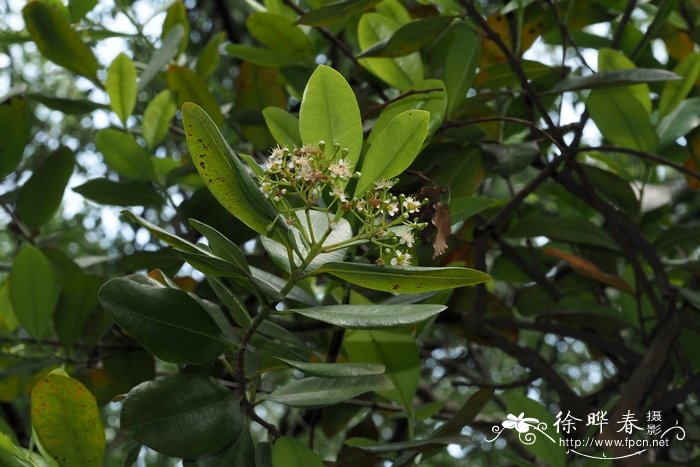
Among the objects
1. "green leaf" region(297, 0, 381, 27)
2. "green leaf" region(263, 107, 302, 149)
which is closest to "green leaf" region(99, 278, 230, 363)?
"green leaf" region(263, 107, 302, 149)

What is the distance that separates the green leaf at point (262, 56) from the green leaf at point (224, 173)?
0.71m

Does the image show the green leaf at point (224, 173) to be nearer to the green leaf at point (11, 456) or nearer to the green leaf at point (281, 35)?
the green leaf at point (11, 456)

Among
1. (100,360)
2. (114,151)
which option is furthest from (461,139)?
(100,360)

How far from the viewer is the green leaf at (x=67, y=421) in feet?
2.89

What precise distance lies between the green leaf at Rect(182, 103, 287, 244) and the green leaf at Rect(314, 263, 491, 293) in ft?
0.22

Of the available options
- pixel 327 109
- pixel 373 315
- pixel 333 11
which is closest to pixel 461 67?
pixel 333 11

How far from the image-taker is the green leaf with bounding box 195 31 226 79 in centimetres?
163

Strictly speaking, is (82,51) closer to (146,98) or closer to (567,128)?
(146,98)

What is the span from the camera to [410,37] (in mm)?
1234

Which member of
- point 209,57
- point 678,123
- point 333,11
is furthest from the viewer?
point 209,57

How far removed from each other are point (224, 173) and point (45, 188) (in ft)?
2.43

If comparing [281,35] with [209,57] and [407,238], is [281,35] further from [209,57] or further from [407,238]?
[407,238]

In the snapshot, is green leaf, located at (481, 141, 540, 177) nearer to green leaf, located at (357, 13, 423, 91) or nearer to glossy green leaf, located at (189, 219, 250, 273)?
green leaf, located at (357, 13, 423, 91)

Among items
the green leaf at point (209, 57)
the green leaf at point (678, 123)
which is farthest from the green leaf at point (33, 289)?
the green leaf at point (678, 123)
